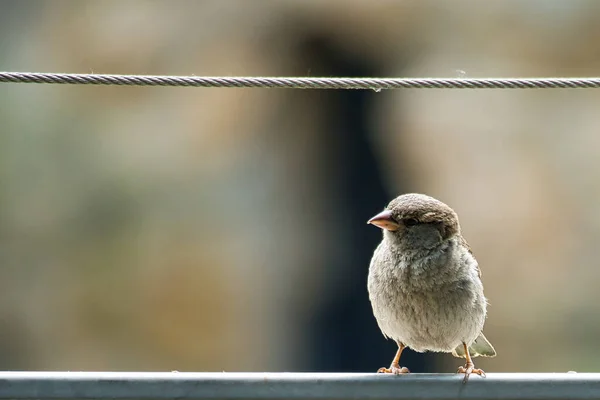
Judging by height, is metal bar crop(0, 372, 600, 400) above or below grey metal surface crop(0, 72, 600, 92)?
below

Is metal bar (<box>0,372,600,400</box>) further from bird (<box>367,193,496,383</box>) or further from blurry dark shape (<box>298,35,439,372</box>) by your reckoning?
blurry dark shape (<box>298,35,439,372</box>)

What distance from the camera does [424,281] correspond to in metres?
4.25

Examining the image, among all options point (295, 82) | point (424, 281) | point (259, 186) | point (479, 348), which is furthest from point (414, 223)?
point (259, 186)

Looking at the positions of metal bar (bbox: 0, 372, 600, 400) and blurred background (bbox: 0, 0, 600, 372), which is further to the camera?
blurred background (bbox: 0, 0, 600, 372)

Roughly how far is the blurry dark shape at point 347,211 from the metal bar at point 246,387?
572 centimetres

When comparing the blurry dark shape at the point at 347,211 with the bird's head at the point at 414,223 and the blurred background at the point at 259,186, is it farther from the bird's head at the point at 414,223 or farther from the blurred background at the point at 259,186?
the bird's head at the point at 414,223

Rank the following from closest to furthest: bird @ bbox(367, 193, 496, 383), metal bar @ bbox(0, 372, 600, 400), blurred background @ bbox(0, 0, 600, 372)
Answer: metal bar @ bbox(0, 372, 600, 400) < bird @ bbox(367, 193, 496, 383) < blurred background @ bbox(0, 0, 600, 372)

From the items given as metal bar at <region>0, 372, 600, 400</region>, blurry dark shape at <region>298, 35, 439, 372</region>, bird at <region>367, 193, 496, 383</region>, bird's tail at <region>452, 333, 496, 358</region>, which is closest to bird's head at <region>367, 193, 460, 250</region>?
bird at <region>367, 193, 496, 383</region>

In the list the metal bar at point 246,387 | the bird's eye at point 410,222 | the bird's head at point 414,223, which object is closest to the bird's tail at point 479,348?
the bird's head at point 414,223

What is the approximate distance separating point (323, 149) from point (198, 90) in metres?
1.35

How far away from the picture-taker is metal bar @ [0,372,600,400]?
10.4 ft

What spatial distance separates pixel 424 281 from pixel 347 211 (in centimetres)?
532

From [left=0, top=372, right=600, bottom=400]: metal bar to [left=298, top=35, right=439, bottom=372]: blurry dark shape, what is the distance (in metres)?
5.72

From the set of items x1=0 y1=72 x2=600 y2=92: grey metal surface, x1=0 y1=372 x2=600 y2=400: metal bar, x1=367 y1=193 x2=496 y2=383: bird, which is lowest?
x1=0 y1=372 x2=600 y2=400: metal bar
